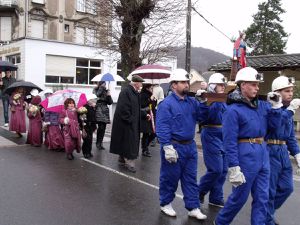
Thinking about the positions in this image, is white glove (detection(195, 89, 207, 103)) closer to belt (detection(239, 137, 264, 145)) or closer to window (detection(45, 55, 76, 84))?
belt (detection(239, 137, 264, 145))

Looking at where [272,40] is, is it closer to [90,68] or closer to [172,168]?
[90,68]

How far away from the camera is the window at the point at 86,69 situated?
3159 cm

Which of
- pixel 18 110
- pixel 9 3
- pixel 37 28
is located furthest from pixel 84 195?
pixel 9 3

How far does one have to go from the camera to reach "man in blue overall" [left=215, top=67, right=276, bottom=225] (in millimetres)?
4566

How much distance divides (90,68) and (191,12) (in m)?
18.0

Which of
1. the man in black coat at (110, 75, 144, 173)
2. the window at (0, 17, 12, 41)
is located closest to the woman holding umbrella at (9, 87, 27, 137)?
the man in black coat at (110, 75, 144, 173)

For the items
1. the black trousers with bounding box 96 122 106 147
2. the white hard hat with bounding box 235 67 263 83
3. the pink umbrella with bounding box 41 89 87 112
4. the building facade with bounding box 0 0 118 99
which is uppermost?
the building facade with bounding box 0 0 118 99

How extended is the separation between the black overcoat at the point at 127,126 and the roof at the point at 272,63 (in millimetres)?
9615

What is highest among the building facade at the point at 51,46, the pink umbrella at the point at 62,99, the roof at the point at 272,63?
the building facade at the point at 51,46

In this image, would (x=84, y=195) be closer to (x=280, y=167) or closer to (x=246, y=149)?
(x=246, y=149)

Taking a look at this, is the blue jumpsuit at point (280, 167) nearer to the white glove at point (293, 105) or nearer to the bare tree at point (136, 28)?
the white glove at point (293, 105)

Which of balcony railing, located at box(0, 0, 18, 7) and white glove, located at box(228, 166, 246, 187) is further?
balcony railing, located at box(0, 0, 18, 7)

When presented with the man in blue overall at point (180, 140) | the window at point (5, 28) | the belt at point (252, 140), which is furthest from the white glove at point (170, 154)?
the window at point (5, 28)

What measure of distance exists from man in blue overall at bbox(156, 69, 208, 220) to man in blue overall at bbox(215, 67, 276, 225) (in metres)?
0.77
